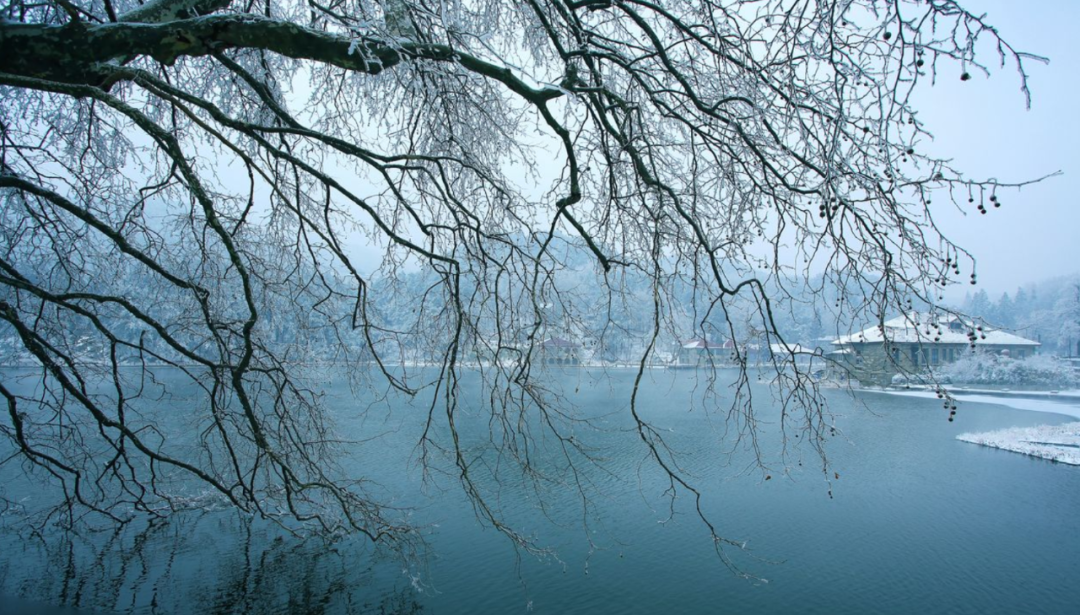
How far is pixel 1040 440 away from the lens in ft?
45.0

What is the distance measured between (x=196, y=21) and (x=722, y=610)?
20.3 feet

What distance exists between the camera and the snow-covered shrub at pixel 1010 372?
24.0 metres

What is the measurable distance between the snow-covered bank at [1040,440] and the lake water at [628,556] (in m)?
2.63

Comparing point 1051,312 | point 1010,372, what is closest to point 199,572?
point 1010,372

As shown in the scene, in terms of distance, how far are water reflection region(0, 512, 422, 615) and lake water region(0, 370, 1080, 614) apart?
20mm

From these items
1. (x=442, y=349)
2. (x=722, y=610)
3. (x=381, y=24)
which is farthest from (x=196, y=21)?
(x=722, y=610)

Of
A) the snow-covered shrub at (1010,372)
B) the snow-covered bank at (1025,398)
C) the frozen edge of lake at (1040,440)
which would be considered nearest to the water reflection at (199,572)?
the frozen edge of lake at (1040,440)

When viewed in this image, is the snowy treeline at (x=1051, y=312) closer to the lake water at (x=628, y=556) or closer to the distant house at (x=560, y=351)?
the lake water at (x=628, y=556)

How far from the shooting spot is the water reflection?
5.70 meters

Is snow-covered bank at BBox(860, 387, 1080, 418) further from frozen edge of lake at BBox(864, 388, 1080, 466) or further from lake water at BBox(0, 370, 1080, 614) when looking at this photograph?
lake water at BBox(0, 370, 1080, 614)

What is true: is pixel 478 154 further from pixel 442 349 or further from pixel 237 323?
pixel 237 323

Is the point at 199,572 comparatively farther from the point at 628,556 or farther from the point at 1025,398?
the point at 1025,398

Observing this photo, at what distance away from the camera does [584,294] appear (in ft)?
9.51

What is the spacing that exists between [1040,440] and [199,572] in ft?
53.2
